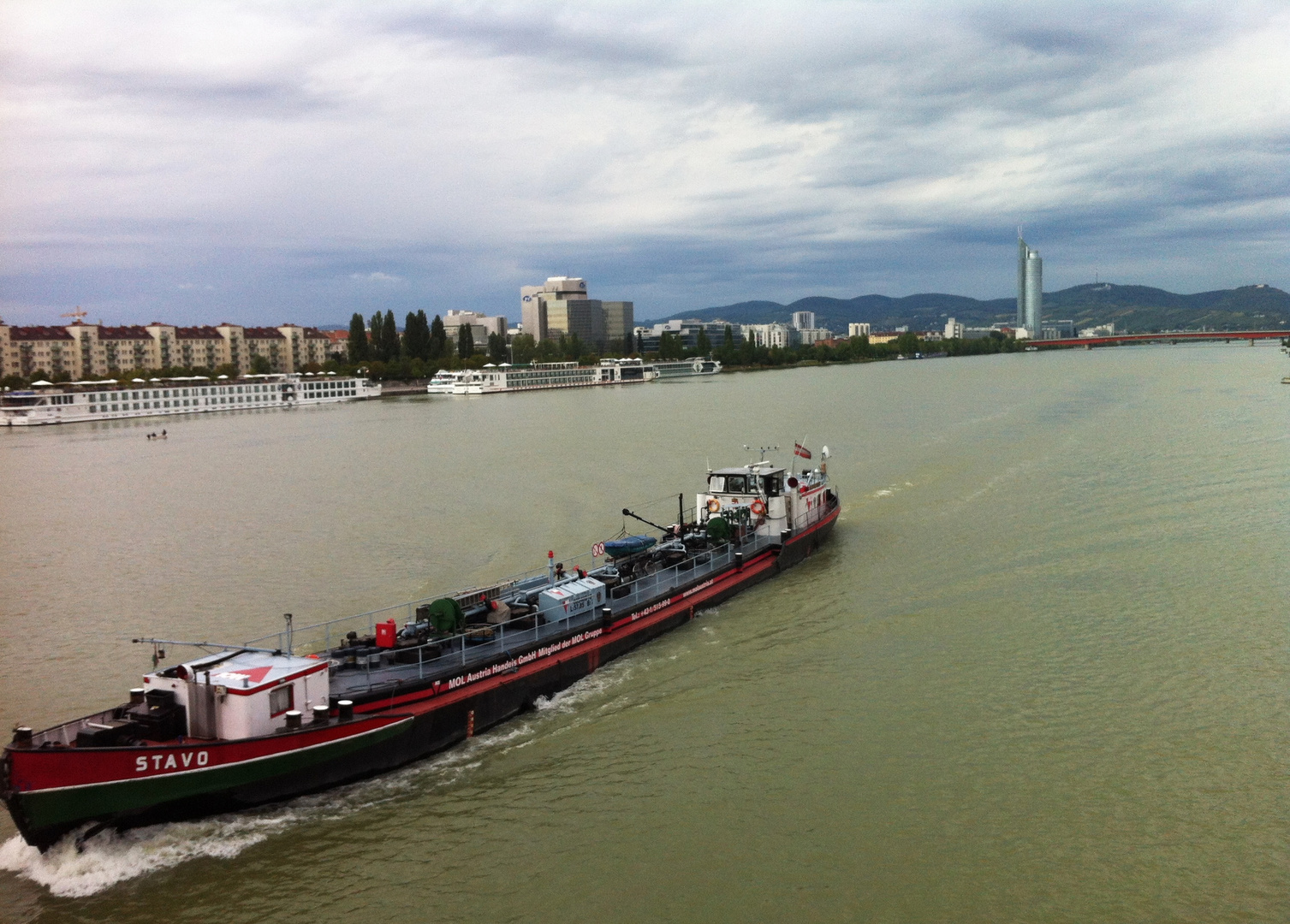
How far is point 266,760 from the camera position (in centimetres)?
1260

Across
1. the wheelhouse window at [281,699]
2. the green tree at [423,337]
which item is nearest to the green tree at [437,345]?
the green tree at [423,337]

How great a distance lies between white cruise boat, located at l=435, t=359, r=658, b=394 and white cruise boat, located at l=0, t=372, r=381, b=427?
1361 centimetres

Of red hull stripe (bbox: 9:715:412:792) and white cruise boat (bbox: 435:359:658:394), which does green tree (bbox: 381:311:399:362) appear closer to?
white cruise boat (bbox: 435:359:658:394)

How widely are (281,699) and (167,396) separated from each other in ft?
317

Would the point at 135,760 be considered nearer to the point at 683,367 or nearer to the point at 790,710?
the point at 790,710

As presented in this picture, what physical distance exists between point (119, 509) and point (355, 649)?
2806 cm

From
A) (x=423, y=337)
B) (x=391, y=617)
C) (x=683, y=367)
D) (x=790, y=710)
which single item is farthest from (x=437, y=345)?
(x=790, y=710)

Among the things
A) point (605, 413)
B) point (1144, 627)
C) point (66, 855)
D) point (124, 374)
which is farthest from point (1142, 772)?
point (124, 374)

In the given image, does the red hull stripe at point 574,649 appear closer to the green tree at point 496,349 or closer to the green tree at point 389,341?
the green tree at point 389,341

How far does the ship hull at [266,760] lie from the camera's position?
11.3m

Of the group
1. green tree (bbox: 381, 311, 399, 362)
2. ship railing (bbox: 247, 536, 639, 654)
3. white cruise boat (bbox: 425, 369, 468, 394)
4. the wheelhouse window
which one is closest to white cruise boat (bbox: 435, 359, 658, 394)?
white cruise boat (bbox: 425, 369, 468, 394)

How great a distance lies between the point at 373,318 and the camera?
471 ft

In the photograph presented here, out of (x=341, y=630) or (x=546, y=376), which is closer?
(x=341, y=630)

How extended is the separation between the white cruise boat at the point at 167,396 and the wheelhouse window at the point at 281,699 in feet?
294
